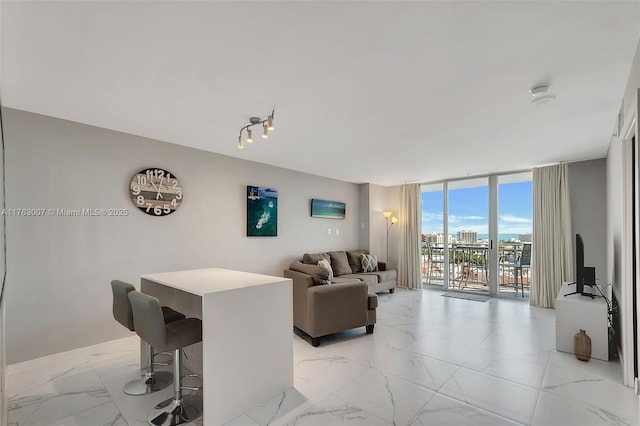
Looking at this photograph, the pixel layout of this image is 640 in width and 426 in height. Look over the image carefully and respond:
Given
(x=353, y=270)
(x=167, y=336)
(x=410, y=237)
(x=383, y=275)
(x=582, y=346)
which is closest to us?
(x=167, y=336)

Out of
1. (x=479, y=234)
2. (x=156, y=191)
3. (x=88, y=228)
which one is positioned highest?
(x=156, y=191)

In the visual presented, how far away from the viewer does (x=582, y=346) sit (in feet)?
9.98

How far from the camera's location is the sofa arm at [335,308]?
3436mm

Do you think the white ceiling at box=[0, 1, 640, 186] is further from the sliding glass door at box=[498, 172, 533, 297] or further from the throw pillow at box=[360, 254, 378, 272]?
the throw pillow at box=[360, 254, 378, 272]

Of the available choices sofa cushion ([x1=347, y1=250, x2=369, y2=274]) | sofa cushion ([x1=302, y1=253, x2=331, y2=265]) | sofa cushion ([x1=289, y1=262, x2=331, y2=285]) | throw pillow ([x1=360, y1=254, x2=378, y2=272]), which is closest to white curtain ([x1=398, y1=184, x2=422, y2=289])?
throw pillow ([x1=360, y1=254, x2=378, y2=272])

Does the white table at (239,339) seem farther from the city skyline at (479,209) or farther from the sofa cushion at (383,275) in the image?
the city skyline at (479,209)

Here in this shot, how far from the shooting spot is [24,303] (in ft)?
9.45

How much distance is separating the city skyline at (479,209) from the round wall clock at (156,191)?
5.42m

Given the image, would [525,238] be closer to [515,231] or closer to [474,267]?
[515,231]

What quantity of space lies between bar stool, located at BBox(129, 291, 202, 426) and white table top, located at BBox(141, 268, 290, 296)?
0.25 metres

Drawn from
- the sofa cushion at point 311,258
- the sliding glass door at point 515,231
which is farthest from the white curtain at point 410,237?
the sofa cushion at point 311,258

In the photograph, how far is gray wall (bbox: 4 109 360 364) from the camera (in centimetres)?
288

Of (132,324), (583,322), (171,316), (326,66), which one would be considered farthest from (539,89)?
(132,324)

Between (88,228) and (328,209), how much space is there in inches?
159
